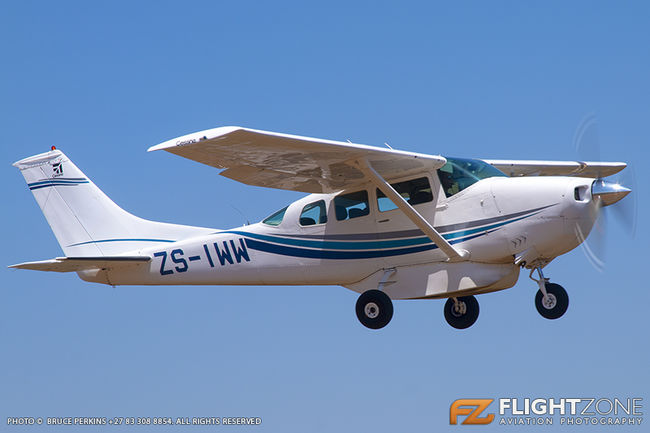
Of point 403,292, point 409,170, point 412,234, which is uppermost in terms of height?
point 409,170

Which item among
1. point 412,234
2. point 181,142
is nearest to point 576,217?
point 412,234

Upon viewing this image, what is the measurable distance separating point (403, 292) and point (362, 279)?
2.66 ft

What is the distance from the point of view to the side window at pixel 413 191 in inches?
594

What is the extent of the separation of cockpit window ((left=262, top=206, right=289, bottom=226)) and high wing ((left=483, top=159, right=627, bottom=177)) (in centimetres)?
401

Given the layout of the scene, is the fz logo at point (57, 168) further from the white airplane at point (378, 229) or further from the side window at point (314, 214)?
the side window at point (314, 214)

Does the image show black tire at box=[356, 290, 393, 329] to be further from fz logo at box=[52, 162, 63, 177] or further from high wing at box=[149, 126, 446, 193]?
fz logo at box=[52, 162, 63, 177]

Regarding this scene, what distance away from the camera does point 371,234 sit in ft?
50.7

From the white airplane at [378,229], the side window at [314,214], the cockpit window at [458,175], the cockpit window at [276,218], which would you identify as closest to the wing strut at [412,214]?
the white airplane at [378,229]

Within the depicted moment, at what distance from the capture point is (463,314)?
54.0ft

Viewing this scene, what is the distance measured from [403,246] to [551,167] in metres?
4.01

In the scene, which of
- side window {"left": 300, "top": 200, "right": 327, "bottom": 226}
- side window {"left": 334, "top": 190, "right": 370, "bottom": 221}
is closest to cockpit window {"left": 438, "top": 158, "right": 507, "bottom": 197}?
side window {"left": 334, "top": 190, "right": 370, "bottom": 221}

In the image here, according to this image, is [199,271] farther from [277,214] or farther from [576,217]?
[576,217]

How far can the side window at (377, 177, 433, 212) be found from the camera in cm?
1509

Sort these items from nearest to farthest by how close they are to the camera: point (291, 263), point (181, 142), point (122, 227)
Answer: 1. point (181, 142)
2. point (291, 263)
3. point (122, 227)
